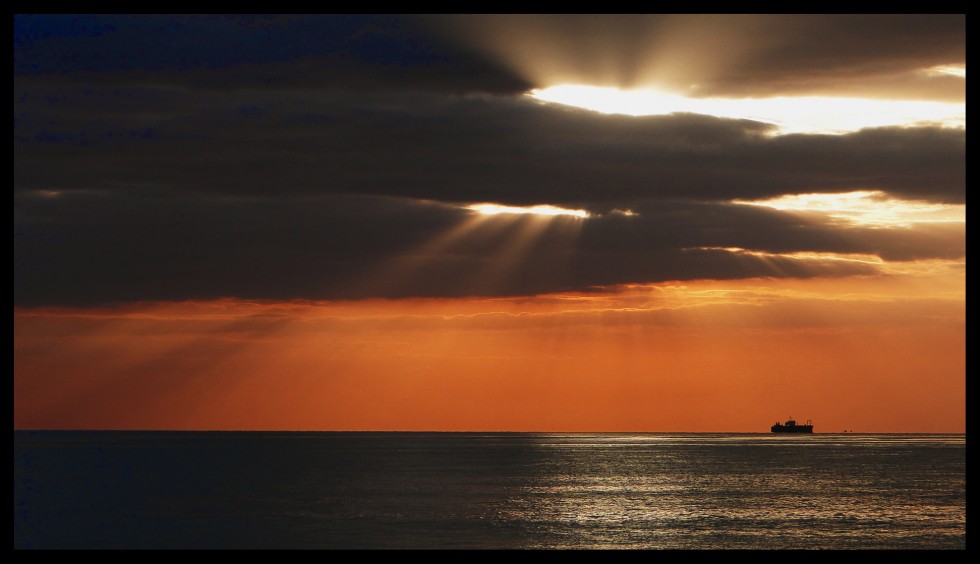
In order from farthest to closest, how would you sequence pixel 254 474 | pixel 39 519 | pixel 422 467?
pixel 422 467
pixel 254 474
pixel 39 519

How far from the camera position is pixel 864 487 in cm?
12975

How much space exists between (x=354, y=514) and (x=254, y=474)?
232 ft

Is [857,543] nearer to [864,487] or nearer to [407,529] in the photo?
[407,529]

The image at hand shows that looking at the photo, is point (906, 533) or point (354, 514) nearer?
point (906, 533)

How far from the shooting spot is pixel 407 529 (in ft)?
271

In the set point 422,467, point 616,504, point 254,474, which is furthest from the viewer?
point 422,467

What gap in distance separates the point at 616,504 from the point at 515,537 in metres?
28.9

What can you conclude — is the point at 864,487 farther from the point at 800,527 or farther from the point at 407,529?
the point at 407,529
